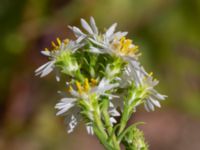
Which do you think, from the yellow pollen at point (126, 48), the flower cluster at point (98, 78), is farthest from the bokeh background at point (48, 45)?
the flower cluster at point (98, 78)

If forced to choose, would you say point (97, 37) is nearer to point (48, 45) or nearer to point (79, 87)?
point (79, 87)

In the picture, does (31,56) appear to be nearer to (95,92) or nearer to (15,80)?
(15,80)

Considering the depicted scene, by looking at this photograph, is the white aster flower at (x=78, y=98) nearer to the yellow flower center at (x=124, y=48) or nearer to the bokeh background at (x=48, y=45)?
the yellow flower center at (x=124, y=48)

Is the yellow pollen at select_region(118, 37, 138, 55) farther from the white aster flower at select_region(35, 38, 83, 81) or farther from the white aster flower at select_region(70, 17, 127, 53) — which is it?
the white aster flower at select_region(35, 38, 83, 81)

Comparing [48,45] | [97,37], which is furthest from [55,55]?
[48,45]

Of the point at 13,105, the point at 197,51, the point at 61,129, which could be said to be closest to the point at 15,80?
the point at 13,105

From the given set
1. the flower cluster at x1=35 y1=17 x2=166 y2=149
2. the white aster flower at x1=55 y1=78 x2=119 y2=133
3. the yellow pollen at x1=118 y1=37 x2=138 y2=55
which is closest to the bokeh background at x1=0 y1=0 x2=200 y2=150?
the yellow pollen at x1=118 y1=37 x2=138 y2=55
